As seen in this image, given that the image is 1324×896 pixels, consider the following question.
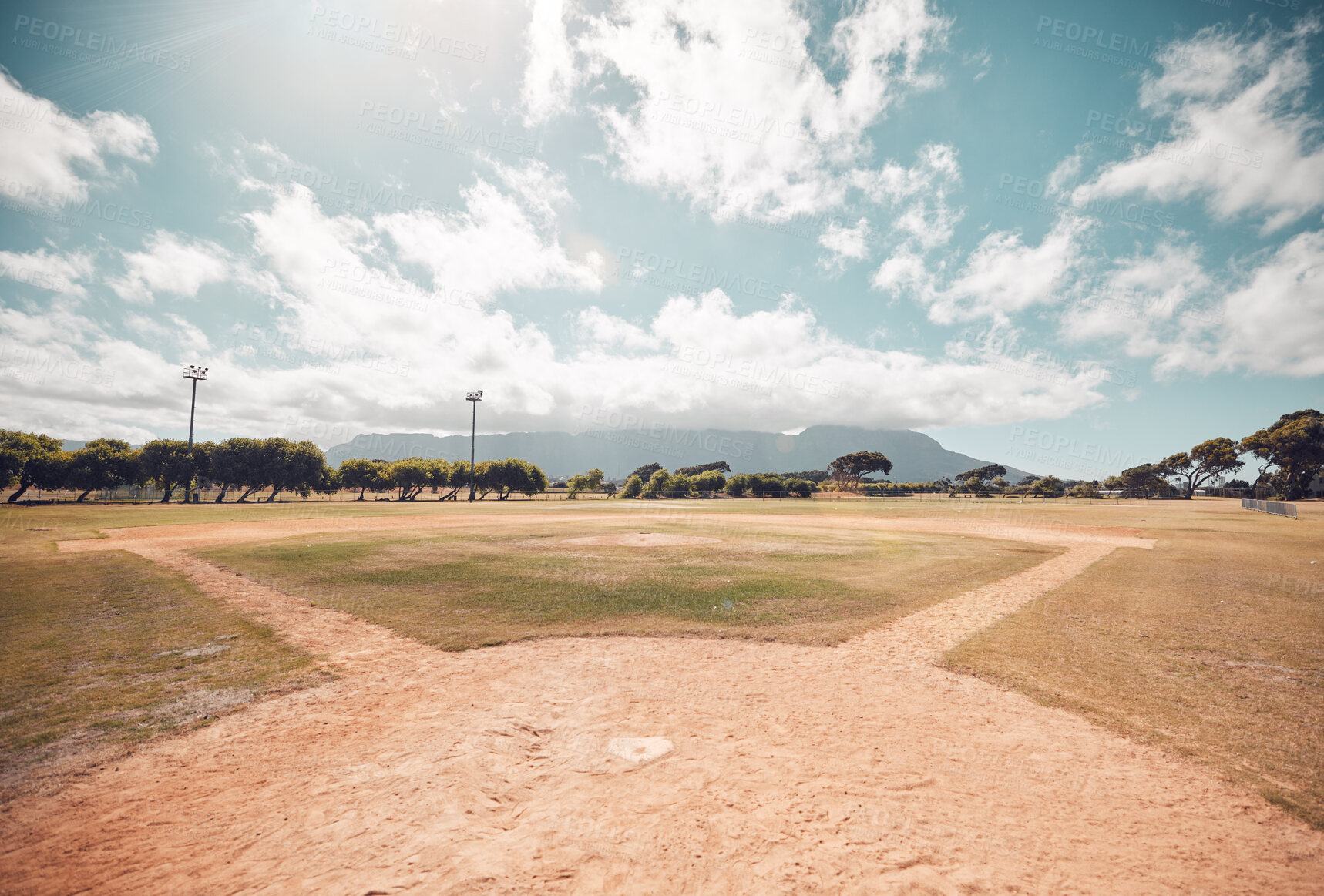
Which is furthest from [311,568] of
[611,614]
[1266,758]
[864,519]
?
[864,519]

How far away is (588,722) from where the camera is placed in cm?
690

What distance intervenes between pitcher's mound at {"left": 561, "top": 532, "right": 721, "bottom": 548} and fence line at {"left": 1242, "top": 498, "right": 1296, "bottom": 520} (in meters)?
57.2

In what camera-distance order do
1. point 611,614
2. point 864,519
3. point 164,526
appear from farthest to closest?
point 864,519 → point 164,526 → point 611,614

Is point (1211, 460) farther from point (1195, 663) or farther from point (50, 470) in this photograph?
point (50, 470)

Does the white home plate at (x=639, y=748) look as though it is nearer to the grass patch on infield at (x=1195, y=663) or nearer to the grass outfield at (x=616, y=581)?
the grass outfield at (x=616, y=581)

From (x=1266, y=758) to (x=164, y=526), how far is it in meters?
45.6

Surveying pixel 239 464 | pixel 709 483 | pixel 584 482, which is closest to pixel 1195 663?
pixel 239 464

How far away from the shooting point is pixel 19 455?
60.1 meters

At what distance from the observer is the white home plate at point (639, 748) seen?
6.05m

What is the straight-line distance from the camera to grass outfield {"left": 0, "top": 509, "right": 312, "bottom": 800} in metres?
6.27

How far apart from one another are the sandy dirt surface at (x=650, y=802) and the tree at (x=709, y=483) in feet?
373

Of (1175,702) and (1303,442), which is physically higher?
(1303,442)

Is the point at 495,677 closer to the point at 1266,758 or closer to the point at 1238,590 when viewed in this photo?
the point at 1266,758

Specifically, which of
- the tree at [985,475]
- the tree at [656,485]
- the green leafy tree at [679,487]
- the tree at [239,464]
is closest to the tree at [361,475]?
the tree at [239,464]
